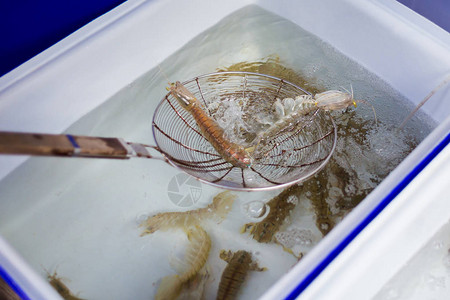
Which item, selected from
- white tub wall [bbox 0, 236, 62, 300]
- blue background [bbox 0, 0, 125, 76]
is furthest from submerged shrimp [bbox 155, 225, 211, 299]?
blue background [bbox 0, 0, 125, 76]

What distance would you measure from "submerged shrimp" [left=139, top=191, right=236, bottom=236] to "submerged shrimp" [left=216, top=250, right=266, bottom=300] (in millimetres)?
139

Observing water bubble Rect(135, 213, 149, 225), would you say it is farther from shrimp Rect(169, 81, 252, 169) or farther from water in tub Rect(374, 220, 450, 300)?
water in tub Rect(374, 220, 450, 300)

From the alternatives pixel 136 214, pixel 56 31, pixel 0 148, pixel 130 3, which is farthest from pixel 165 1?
pixel 0 148

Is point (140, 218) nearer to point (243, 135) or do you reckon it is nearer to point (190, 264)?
point (190, 264)

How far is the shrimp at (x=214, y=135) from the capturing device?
1.23 meters

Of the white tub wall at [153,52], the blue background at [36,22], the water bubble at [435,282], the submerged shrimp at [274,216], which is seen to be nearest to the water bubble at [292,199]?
the submerged shrimp at [274,216]

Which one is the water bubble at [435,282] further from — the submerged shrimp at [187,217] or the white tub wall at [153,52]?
the submerged shrimp at [187,217]

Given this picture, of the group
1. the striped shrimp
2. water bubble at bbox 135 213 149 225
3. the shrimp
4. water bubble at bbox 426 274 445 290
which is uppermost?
the shrimp

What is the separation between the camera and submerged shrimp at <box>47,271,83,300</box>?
1141 mm

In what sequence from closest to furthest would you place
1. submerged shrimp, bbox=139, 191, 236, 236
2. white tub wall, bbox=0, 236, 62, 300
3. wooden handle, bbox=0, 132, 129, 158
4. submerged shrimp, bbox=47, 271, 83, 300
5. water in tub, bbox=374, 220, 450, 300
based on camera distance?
wooden handle, bbox=0, 132, 129, 158 → white tub wall, bbox=0, 236, 62, 300 → submerged shrimp, bbox=47, 271, 83, 300 → water in tub, bbox=374, 220, 450, 300 → submerged shrimp, bbox=139, 191, 236, 236

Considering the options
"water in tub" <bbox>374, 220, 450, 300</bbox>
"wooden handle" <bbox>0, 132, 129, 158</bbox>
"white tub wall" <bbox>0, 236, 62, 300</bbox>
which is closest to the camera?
"wooden handle" <bbox>0, 132, 129, 158</bbox>

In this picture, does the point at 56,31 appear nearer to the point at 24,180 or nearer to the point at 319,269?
the point at 24,180

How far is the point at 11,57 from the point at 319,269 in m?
1.19

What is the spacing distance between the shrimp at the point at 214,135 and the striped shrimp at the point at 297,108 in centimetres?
14
